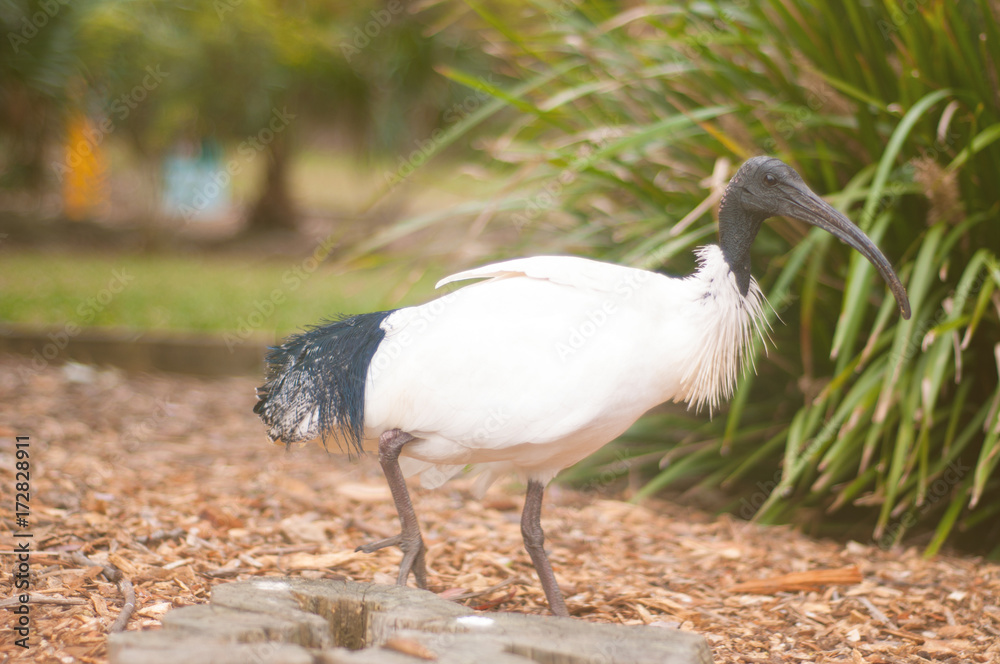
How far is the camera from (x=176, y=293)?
8.10m

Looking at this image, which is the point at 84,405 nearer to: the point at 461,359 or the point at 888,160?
the point at 461,359

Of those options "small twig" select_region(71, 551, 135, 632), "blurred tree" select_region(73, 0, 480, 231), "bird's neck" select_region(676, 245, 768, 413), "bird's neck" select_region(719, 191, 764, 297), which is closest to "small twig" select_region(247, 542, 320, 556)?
"small twig" select_region(71, 551, 135, 632)

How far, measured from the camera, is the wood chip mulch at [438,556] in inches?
107

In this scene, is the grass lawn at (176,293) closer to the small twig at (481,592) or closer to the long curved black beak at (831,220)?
the small twig at (481,592)

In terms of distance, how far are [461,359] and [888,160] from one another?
1.86m

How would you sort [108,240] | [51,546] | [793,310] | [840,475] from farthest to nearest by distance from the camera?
1. [108,240]
2. [793,310]
3. [840,475]
4. [51,546]

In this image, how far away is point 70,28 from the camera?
861 cm

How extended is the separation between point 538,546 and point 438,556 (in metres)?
→ 0.84

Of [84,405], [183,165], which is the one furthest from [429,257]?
[183,165]

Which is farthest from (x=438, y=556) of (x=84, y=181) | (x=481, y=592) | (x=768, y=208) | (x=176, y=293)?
(x=84, y=181)

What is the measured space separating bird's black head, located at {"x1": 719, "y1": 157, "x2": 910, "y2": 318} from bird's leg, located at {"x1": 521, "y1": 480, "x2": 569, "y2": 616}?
2.80ft

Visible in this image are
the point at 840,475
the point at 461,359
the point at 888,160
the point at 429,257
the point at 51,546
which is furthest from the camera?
the point at 429,257

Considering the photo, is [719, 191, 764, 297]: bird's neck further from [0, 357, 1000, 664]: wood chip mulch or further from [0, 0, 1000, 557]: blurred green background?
[0, 357, 1000, 664]: wood chip mulch

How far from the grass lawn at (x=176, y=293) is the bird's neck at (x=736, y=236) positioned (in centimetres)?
221
